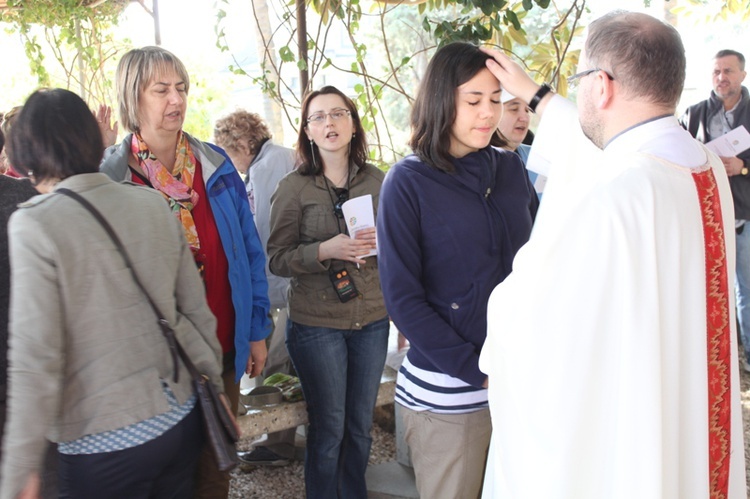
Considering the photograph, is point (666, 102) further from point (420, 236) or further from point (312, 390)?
point (312, 390)

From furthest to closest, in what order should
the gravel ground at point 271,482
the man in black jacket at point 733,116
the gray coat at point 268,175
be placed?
the man in black jacket at point 733,116
the gray coat at point 268,175
the gravel ground at point 271,482

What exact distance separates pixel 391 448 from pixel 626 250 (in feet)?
9.51

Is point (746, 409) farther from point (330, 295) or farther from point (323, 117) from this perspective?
point (323, 117)

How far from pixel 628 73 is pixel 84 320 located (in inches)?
53.8

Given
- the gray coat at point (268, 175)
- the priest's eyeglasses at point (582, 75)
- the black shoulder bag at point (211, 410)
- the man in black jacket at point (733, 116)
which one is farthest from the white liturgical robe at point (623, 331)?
the man in black jacket at point (733, 116)

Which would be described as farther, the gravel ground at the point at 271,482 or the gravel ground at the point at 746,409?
the gravel ground at the point at 746,409

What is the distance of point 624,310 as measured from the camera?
1527mm

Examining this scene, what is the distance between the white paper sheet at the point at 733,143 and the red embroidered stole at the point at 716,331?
331 cm

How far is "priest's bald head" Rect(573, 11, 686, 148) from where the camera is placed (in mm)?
1596

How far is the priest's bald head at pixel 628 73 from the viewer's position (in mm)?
1596

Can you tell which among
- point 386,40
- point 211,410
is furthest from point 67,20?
point 211,410

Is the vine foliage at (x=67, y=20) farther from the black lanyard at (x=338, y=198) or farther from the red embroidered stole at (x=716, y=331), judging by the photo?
the red embroidered stole at (x=716, y=331)

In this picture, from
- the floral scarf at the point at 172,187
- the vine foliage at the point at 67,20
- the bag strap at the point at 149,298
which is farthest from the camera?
the vine foliage at the point at 67,20

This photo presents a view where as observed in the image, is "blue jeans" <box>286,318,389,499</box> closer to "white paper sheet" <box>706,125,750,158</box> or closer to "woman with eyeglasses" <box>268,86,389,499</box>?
"woman with eyeglasses" <box>268,86,389,499</box>
